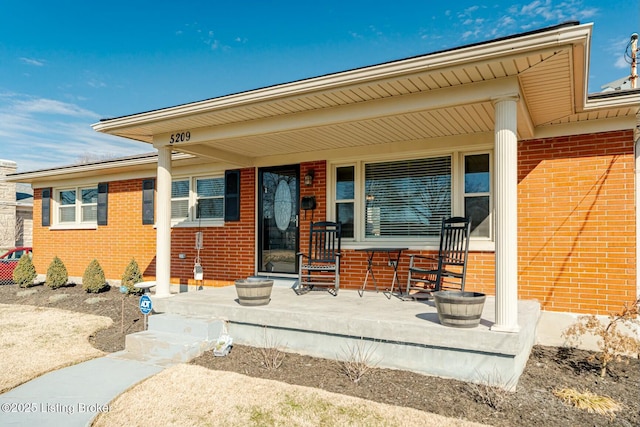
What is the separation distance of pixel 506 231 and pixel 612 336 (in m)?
1.90

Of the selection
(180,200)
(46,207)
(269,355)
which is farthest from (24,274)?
(269,355)

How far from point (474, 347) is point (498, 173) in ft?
5.31

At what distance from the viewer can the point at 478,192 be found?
6.16m

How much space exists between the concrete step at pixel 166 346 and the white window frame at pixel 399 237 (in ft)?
9.68

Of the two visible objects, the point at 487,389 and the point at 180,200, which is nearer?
the point at 487,389

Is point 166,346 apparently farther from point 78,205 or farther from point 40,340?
point 78,205

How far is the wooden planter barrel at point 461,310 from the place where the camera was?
13.3 ft

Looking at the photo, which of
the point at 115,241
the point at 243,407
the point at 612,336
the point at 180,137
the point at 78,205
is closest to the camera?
the point at 243,407

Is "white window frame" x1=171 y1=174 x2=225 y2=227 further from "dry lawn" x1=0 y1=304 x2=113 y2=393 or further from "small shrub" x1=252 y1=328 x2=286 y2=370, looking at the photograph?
"small shrub" x1=252 y1=328 x2=286 y2=370

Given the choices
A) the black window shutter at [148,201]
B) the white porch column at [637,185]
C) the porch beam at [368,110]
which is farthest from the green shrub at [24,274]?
the white porch column at [637,185]

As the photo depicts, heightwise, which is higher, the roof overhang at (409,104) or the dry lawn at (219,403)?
the roof overhang at (409,104)

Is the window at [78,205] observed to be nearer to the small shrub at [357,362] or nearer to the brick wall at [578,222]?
the small shrub at [357,362]

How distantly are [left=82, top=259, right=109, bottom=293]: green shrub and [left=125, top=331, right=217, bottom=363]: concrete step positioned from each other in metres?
4.91

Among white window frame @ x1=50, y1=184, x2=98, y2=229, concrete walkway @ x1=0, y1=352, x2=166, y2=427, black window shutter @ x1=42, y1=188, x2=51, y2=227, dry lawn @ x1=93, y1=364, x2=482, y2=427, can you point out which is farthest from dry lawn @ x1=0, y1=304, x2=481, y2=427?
black window shutter @ x1=42, y1=188, x2=51, y2=227
